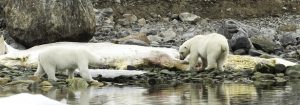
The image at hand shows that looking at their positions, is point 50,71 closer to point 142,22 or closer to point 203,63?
point 203,63

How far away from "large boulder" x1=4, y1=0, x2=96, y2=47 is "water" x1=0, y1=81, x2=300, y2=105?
7.23 m

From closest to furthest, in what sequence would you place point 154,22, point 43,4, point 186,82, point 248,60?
point 186,82, point 248,60, point 43,4, point 154,22

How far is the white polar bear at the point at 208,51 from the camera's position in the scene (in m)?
19.9

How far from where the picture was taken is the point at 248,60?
70.9 ft

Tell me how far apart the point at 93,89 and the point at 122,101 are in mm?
3068

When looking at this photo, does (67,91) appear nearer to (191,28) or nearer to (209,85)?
(209,85)

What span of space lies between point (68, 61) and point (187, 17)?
21.8 meters

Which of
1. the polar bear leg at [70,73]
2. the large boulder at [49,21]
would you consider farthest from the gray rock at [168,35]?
the polar bear leg at [70,73]

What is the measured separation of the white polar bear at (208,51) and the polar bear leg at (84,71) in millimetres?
3757

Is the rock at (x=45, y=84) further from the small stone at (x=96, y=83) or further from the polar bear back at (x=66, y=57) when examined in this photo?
the small stone at (x=96, y=83)

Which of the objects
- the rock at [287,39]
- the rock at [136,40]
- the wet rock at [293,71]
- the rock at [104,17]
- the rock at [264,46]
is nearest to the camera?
the wet rock at [293,71]

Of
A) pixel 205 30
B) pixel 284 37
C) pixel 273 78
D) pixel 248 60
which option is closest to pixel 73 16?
pixel 248 60

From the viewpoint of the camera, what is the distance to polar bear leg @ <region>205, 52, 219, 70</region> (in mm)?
19969

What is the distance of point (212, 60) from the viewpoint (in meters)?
20.0
